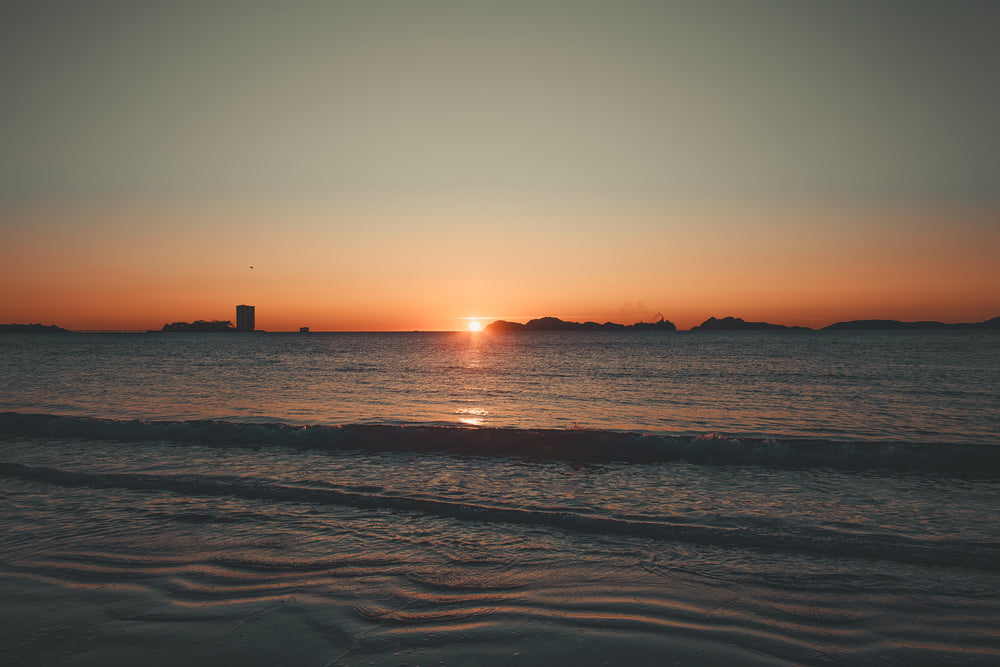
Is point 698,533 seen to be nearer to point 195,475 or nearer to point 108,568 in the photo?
point 108,568

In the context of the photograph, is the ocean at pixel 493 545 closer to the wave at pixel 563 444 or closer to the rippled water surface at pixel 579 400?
the wave at pixel 563 444

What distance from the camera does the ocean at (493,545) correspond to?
537cm

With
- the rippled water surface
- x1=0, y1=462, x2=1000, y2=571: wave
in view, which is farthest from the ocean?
the rippled water surface

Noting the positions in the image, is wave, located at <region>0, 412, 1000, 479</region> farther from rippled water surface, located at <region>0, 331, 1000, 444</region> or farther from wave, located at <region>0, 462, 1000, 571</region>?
wave, located at <region>0, 462, 1000, 571</region>

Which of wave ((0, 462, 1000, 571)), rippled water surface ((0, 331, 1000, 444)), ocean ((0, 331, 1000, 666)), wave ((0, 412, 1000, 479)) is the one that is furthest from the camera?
rippled water surface ((0, 331, 1000, 444))

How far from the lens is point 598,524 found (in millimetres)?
9203

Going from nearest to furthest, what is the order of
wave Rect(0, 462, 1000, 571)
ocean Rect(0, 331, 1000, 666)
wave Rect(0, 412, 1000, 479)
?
ocean Rect(0, 331, 1000, 666) < wave Rect(0, 462, 1000, 571) < wave Rect(0, 412, 1000, 479)

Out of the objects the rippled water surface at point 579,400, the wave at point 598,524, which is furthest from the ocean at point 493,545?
the rippled water surface at point 579,400

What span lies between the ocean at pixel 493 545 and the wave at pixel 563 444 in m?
0.09

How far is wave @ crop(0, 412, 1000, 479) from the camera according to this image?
1508 cm

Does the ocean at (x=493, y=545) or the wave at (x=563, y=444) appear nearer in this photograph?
the ocean at (x=493, y=545)

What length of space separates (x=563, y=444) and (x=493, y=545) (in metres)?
9.06

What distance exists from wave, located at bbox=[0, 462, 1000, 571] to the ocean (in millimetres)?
49

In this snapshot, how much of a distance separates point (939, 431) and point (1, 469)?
95.3 ft
